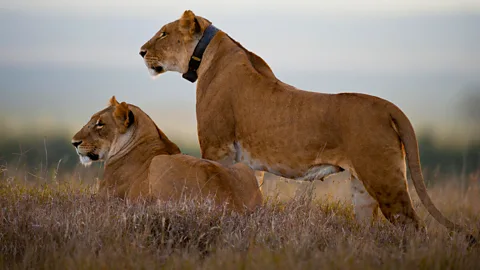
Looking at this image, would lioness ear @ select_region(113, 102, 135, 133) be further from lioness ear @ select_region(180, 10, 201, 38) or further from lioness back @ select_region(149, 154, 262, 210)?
lioness ear @ select_region(180, 10, 201, 38)

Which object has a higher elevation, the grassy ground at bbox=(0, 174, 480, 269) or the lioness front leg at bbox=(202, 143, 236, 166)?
Result: the lioness front leg at bbox=(202, 143, 236, 166)

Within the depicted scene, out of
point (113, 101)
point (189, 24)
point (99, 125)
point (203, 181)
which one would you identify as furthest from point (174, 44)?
point (203, 181)

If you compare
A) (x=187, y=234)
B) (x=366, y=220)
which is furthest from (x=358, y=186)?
(x=187, y=234)

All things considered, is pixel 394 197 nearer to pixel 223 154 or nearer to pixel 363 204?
pixel 363 204

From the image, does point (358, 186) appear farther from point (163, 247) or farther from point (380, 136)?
point (163, 247)

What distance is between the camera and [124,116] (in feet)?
27.5

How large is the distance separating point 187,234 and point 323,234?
1.01 m

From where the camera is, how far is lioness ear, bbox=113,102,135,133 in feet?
27.1

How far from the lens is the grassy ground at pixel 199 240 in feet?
18.5

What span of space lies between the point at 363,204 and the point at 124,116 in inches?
93.7

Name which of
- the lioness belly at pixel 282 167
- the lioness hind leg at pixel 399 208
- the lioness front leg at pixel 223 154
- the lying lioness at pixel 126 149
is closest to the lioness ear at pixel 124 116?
the lying lioness at pixel 126 149

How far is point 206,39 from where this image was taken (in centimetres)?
864

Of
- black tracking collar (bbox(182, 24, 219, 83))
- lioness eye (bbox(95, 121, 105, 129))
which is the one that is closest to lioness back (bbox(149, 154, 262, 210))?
lioness eye (bbox(95, 121, 105, 129))

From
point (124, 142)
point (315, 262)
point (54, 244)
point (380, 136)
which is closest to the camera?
point (315, 262)
